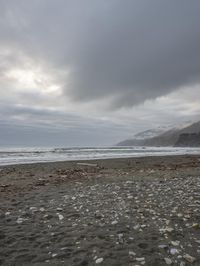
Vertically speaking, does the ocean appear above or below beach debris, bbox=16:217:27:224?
above

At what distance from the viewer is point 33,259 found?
16.9 ft

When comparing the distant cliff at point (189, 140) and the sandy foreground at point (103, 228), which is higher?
the distant cliff at point (189, 140)

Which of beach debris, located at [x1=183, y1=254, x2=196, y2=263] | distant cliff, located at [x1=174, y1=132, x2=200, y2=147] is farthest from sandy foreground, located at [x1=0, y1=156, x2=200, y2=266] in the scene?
distant cliff, located at [x1=174, y1=132, x2=200, y2=147]

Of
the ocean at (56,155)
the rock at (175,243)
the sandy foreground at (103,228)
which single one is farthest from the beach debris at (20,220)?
the ocean at (56,155)

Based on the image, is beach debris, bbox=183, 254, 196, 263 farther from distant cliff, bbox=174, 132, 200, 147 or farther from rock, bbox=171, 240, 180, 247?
distant cliff, bbox=174, 132, 200, 147

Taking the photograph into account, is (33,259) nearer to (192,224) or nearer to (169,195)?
(192,224)

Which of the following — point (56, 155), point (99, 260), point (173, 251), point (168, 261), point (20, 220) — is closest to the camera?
point (168, 261)

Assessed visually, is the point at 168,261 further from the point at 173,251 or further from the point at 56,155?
the point at 56,155

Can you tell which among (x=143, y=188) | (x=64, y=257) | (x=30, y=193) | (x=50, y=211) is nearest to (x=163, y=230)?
(x=64, y=257)

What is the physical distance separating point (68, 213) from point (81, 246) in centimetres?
241

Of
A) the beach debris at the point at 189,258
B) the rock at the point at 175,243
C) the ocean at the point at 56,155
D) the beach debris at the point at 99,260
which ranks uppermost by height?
the ocean at the point at 56,155

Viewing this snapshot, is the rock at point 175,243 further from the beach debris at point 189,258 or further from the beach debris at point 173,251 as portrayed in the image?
the beach debris at point 189,258

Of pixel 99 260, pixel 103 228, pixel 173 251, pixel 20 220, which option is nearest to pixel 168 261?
pixel 173 251

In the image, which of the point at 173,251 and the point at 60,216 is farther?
the point at 60,216
